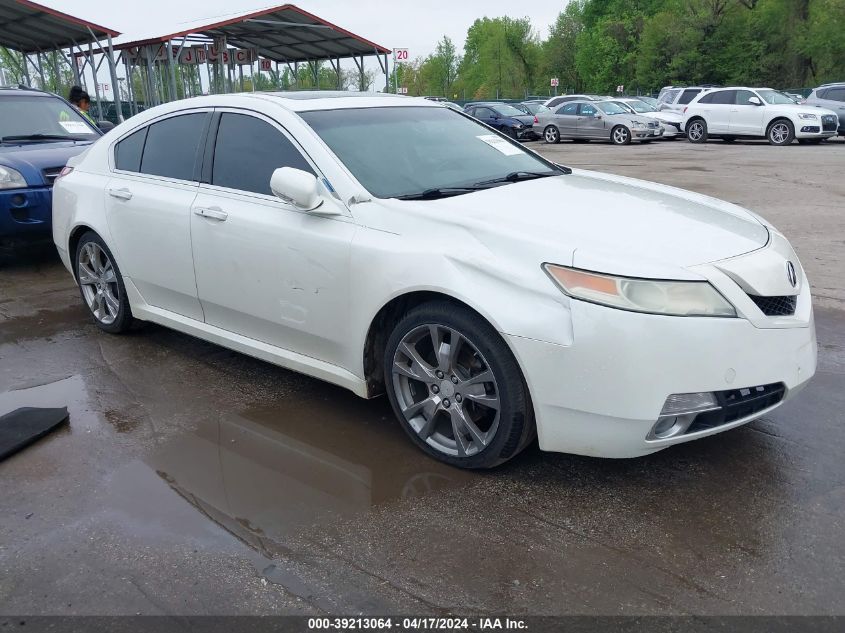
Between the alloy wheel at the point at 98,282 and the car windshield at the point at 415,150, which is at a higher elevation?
the car windshield at the point at 415,150

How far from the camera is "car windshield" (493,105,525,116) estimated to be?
28567 millimetres

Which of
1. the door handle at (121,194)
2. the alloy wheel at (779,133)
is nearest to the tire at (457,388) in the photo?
the door handle at (121,194)

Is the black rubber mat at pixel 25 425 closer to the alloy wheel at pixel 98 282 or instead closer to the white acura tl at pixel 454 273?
the white acura tl at pixel 454 273

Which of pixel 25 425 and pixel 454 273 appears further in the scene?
pixel 25 425

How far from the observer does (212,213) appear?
4117 millimetres

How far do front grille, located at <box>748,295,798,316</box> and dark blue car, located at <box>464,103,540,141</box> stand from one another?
24866 mm

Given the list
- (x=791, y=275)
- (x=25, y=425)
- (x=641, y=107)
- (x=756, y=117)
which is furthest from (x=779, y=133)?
(x=25, y=425)

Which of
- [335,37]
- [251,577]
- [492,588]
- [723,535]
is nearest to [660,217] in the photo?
[723,535]

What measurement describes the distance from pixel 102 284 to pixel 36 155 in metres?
3.12

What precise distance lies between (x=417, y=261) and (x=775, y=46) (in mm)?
61040

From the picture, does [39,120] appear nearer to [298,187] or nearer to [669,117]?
[298,187]

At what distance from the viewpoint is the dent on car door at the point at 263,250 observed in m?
3.61

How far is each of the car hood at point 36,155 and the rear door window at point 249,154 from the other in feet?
13.3

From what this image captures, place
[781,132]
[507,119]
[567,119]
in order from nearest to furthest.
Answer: [781,132] → [567,119] → [507,119]
